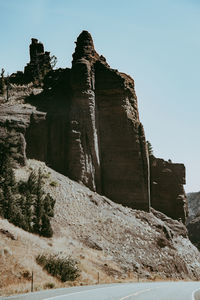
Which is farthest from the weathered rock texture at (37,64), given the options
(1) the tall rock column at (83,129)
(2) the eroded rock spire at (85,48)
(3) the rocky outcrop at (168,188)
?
(3) the rocky outcrop at (168,188)

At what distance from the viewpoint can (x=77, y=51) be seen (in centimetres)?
5966

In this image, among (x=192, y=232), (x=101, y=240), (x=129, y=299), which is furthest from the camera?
(x=192, y=232)

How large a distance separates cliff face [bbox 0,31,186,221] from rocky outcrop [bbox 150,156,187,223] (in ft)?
0.52

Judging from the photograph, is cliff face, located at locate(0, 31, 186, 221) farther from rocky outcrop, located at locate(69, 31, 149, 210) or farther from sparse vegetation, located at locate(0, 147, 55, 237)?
sparse vegetation, located at locate(0, 147, 55, 237)

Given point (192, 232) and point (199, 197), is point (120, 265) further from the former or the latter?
point (199, 197)


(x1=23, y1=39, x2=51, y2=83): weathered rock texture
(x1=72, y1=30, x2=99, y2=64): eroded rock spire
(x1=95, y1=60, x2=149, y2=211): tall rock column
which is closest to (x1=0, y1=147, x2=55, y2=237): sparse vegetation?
(x1=95, y1=60, x2=149, y2=211): tall rock column

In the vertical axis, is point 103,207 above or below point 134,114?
below

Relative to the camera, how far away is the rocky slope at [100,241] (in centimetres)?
3095

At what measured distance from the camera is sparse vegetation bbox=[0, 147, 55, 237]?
36406mm

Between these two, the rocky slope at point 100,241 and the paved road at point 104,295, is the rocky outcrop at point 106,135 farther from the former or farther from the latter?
the paved road at point 104,295

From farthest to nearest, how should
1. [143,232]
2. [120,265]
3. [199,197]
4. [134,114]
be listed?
[199,197]
[134,114]
[143,232]
[120,265]

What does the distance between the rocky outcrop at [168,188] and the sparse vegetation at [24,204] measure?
2332 cm

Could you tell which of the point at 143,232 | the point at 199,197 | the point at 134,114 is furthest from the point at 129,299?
the point at 199,197

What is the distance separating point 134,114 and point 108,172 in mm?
10749
